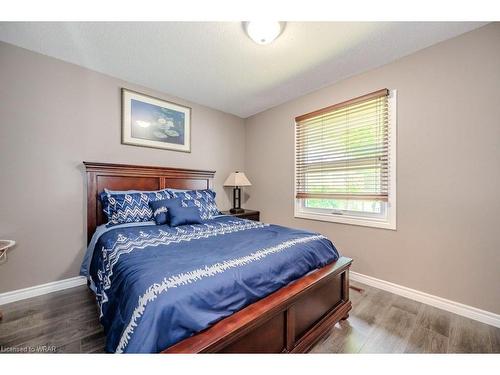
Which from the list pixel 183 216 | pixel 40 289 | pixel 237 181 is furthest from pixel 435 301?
pixel 40 289

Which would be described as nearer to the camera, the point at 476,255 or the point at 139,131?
the point at 476,255

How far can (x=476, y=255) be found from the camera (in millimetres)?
1686

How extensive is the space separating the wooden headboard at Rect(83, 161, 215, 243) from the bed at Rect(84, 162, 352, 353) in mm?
546

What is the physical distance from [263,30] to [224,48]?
45 cm

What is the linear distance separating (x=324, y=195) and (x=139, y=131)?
2602 millimetres

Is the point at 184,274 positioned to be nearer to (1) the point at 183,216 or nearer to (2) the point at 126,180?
(1) the point at 183,216

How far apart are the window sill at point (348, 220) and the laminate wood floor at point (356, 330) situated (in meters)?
0.73

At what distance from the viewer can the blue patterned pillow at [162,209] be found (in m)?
2.18

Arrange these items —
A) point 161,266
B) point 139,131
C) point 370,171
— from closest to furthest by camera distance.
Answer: point 161,266 < point 370,171 < point 139,131

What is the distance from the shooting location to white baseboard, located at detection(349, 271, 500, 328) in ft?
5.33
